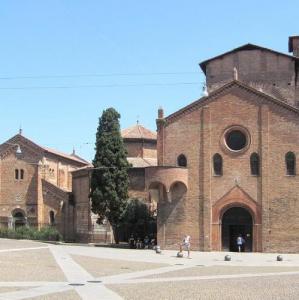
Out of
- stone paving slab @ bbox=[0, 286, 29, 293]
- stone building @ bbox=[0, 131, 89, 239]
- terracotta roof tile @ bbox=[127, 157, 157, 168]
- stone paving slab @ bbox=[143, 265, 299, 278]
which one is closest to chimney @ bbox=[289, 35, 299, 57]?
terracotta roof tile @ bbox=[127, 157, 157, 168]

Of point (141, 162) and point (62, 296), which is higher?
point (141, 162)

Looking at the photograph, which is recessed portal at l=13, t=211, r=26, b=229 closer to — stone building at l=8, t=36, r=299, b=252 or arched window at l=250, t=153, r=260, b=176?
stone building at l=8, t=36, r=299, b=252

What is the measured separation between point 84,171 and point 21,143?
10.4m

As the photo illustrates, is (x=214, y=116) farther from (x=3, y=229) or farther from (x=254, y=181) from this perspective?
(x=3, y=229)

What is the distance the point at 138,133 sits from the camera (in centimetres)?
5772

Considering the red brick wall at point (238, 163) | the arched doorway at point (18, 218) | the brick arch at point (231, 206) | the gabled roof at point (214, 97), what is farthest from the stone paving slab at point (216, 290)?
the arched doorway at point (18, 218)

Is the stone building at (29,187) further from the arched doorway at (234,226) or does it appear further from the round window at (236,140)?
Answer: the round window at (236,140)

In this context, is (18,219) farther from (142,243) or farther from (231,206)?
Answer: (231,206)

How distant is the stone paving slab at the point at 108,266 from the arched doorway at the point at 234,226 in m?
11.5

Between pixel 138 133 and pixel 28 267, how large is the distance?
3263 centimetres

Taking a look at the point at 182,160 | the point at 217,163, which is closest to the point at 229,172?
the point at 217,163

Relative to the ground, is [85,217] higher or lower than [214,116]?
lower

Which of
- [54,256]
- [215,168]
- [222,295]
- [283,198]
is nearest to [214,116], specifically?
[215,168]

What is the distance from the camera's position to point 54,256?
33469mm
